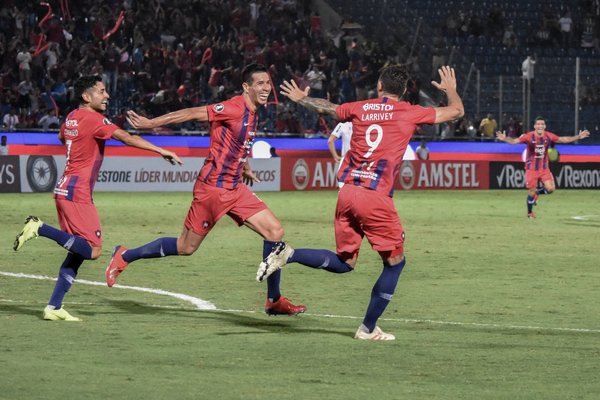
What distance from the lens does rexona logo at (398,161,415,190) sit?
125 ft

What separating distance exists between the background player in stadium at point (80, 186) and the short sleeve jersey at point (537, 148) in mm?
18101

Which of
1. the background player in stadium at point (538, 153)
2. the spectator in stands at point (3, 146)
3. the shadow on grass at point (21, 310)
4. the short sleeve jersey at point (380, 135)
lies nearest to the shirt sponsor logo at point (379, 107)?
the short sleeve jersey at point (380, 135)

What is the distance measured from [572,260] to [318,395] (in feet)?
33.9

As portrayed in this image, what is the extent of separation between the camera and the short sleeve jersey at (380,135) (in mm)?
9734

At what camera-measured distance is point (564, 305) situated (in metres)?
12.0

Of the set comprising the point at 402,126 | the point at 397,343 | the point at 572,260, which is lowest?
the point at 572,260

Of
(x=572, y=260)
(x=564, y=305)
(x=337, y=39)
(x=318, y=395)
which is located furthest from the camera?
(x=337, y=39)

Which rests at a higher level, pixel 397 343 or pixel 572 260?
pixel 397 343

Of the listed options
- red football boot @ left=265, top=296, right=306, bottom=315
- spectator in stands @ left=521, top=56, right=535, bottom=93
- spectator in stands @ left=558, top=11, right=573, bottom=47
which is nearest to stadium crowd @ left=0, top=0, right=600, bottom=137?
spectator in stands @ left=521, top=56, right=535, bottom=93

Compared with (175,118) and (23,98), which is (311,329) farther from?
(23,98)

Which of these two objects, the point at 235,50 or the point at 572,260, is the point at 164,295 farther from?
the point at 235,50

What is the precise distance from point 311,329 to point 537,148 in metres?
18.5

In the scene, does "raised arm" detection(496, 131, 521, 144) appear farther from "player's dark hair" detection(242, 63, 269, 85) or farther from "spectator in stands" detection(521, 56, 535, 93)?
"player's dark hair" detection(242, 63, 269, 85)

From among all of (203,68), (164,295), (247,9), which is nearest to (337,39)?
(247,9)
